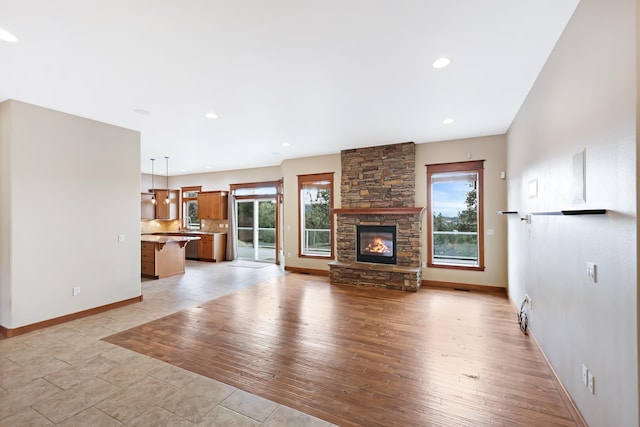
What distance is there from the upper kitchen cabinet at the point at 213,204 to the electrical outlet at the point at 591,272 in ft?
29.5

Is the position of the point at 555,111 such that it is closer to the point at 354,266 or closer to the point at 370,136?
the point at 370,136

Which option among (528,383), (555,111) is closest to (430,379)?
(528,383)

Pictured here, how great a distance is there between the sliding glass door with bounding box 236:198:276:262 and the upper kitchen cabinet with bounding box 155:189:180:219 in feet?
9.06

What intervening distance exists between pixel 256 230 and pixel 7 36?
7.30 m

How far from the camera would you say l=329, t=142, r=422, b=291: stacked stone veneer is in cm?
575

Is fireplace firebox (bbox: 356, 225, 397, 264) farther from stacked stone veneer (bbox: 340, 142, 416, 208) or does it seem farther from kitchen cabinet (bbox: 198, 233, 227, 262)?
kitchen cabinet (bbox: 198, 233, 227, 262)

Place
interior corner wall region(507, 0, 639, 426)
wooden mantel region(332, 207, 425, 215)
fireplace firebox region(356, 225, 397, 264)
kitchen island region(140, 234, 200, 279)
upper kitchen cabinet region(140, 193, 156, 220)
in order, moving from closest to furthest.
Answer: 1. interior corner wall region(507, 0, 639, 426)
2. wooden mantel region(332, 207, 425, 215)
3. fireplace firebox region(356, 225, 397, 264)
4. kitchen island region(140, 234, 200, 279)
5. upper kitchen cabinet region(140, 193, 156, 220)

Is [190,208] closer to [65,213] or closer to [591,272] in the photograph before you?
[65,213]

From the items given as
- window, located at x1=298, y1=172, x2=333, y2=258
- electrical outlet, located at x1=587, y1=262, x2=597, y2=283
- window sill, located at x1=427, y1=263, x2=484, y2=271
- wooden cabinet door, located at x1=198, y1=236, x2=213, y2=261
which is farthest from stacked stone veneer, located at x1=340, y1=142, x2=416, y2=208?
wooden cabinet door, located at x1=198, y1=236, x2=213, y2=261

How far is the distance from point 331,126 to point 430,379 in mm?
3734

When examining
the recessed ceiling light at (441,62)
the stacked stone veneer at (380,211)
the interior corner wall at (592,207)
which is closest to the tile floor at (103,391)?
the interior corner wall at (592,207)

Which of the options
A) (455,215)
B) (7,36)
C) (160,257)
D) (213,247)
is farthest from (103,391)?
(213,247)

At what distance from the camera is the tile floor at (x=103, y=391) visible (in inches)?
82.0

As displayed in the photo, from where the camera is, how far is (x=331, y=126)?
472 centimetres
